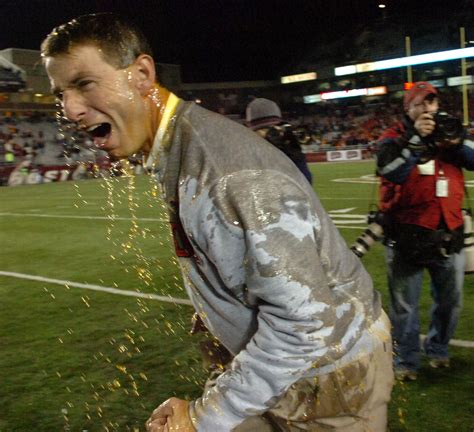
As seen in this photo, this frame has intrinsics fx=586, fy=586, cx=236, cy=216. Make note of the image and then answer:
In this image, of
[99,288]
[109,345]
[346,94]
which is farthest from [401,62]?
[109,345]

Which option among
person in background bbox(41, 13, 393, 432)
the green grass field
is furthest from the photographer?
person in background bbox(41, 13, 393, 432)

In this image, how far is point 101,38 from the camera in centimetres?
131

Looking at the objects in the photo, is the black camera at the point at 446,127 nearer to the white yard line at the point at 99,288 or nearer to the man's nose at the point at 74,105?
the man's nose at the point at 74,105

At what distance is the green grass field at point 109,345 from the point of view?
3748 mm

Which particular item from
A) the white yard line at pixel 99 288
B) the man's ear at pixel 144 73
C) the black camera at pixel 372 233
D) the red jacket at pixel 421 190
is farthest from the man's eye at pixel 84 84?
the white yard line at pixel 99 288

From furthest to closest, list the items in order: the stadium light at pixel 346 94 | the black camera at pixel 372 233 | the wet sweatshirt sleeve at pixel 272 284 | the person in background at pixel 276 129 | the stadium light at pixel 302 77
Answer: the stadium light at pixel 302 77 < the stadium light at pixel 346 94 < the person in background at pixel 276 129 < the black camera at pixel 372 233 < the wet sweatshirt sleeve at pixel 272 284

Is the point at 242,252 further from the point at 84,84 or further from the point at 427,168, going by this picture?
the point at 427,168

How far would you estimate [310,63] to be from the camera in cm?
6538

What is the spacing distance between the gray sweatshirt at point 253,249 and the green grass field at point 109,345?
2.15 feet

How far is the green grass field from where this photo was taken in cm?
375

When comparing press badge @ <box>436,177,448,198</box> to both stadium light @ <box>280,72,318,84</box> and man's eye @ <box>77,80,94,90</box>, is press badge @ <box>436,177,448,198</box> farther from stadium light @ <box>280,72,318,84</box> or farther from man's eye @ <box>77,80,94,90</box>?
stadium light @ <box>280,72,318,84</box>

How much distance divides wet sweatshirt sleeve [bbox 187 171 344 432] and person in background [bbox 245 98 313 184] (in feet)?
10.5

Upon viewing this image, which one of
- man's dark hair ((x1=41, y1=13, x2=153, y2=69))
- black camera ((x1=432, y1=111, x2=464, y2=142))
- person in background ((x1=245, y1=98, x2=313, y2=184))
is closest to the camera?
man's dark hair ((x1=41, y1=13, x2=153, y2=69))

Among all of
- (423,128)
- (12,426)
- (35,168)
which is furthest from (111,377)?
(35,168)
